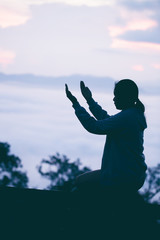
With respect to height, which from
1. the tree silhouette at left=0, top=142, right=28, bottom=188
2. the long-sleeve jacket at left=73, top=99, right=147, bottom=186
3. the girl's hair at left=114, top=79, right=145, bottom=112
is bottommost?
the long-sleeve jacket at left=73, top=99, right=147, bottom=186

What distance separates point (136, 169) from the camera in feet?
13.7

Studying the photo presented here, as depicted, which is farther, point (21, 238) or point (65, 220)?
point (65, 220)

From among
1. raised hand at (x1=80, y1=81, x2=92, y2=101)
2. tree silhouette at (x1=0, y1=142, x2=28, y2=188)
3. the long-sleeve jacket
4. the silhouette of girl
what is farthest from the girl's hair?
tree silhouette at (x1=0, y1=142, x2=28, y2=188)

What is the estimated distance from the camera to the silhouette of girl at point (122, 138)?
13.5 ft

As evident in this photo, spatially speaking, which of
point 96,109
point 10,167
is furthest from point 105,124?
point 10,167

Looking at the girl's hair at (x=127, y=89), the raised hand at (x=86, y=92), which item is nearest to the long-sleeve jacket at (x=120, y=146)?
the girl's hair at (x=127, y=89)

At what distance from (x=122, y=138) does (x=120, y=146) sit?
0.29ft

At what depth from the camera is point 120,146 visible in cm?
417

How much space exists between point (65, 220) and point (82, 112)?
1.44m

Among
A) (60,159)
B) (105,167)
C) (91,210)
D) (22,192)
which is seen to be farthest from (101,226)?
(60,159)

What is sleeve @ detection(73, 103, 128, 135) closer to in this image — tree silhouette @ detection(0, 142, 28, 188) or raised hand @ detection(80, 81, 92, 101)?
raised hand @ detection(80, 81, 92, 101)

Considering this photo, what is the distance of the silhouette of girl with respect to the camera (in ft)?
13.5

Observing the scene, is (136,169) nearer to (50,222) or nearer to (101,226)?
(101,226)

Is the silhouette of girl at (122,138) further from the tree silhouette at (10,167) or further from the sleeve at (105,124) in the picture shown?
the tree silhouette at (10,167)
